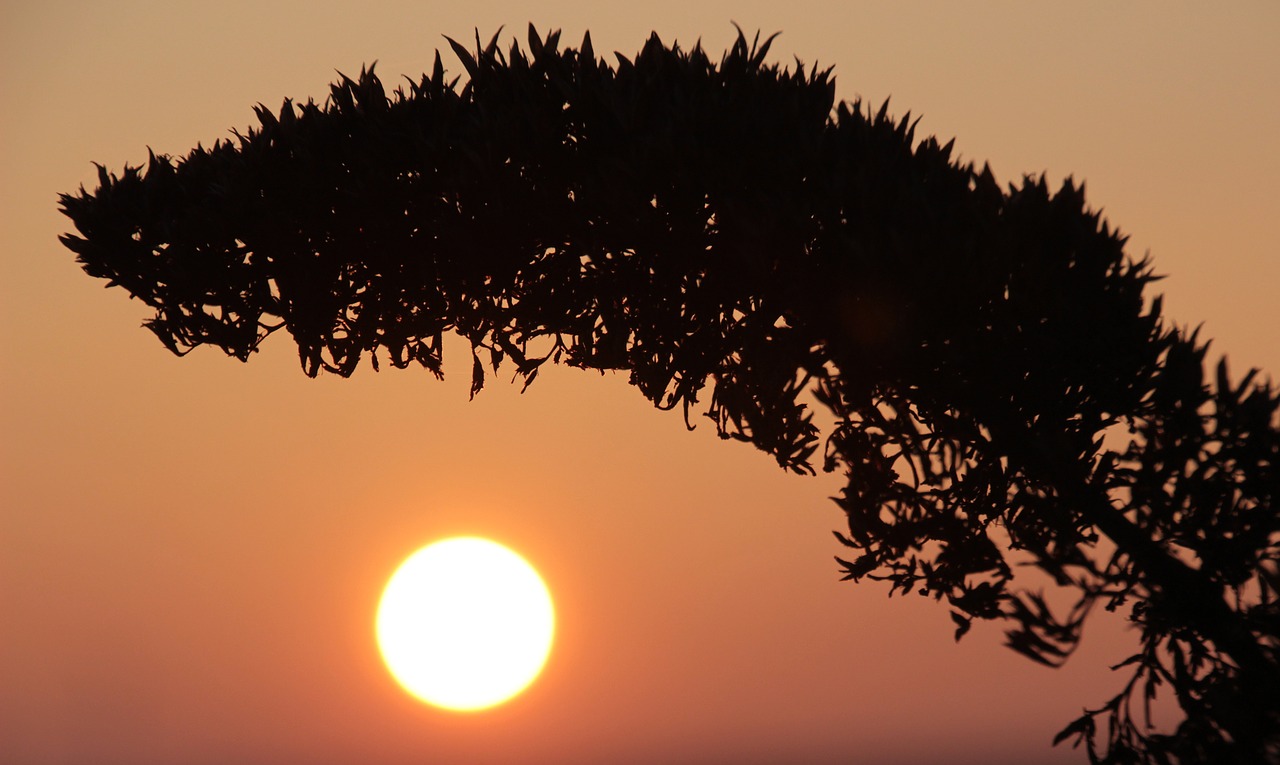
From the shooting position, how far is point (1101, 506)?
43.4 feet

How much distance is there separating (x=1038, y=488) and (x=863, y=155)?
14.1 feet

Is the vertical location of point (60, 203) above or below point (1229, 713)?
above

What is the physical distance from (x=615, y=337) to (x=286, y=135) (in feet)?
15.9

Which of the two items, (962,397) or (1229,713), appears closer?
(1229,713)

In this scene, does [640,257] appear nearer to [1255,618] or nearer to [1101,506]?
[1101,506]

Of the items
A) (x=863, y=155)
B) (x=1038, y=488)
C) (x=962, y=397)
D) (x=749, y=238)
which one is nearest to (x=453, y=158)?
(x=749, y=238)

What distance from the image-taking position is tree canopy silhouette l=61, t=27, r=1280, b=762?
12773 mm

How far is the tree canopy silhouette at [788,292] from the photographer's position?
12.8 meters

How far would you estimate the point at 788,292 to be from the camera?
13.5 metres

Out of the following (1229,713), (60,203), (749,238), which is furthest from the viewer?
(60,203)

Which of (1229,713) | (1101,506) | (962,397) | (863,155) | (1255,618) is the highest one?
(863,155)

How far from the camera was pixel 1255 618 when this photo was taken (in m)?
12.5

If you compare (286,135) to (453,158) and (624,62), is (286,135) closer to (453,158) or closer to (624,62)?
(453,158)

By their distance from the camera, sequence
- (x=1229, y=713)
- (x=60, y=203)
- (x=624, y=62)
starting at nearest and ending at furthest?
(x=1229, y=713) < (x=624, y=62) < (x=60, y=203)
